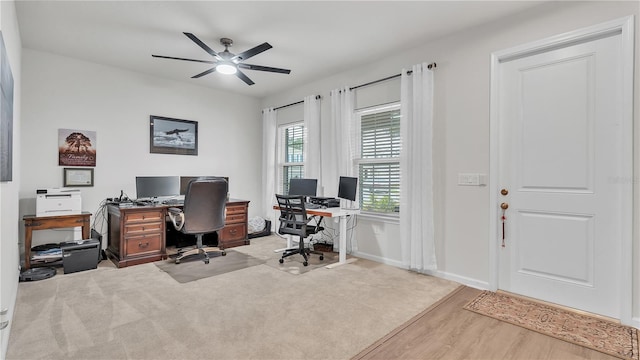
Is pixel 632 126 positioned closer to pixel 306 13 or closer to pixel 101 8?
pixel 306 13

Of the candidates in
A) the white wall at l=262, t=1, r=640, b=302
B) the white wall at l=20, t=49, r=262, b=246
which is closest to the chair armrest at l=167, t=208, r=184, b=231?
the white wall at l=20, t=49, r=262, b=246

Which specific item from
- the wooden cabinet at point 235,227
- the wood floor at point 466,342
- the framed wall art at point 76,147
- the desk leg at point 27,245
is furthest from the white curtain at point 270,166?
the wood floor at point 466,342

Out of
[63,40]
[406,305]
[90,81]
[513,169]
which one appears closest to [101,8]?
[63,40]

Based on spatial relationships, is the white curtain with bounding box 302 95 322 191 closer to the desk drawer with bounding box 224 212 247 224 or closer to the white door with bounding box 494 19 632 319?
the desk drawer with bounding box 224 212 247 224

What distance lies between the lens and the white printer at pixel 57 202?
3477 millimetres

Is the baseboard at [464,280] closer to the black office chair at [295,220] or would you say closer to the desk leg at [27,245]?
the black office chair at [295,220]

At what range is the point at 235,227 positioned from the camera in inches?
189

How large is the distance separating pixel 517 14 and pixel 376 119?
1851 mm

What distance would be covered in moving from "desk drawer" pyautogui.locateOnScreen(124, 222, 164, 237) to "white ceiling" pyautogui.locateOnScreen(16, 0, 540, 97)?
2210 mm

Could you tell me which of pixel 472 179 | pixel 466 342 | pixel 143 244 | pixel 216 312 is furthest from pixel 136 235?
pixel 472 179

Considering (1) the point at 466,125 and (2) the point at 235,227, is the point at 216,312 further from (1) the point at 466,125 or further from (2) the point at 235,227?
(1) the point at 466,125

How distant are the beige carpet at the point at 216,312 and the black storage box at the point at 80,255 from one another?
11 cm

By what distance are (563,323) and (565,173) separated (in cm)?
125

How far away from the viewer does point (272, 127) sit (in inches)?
222
